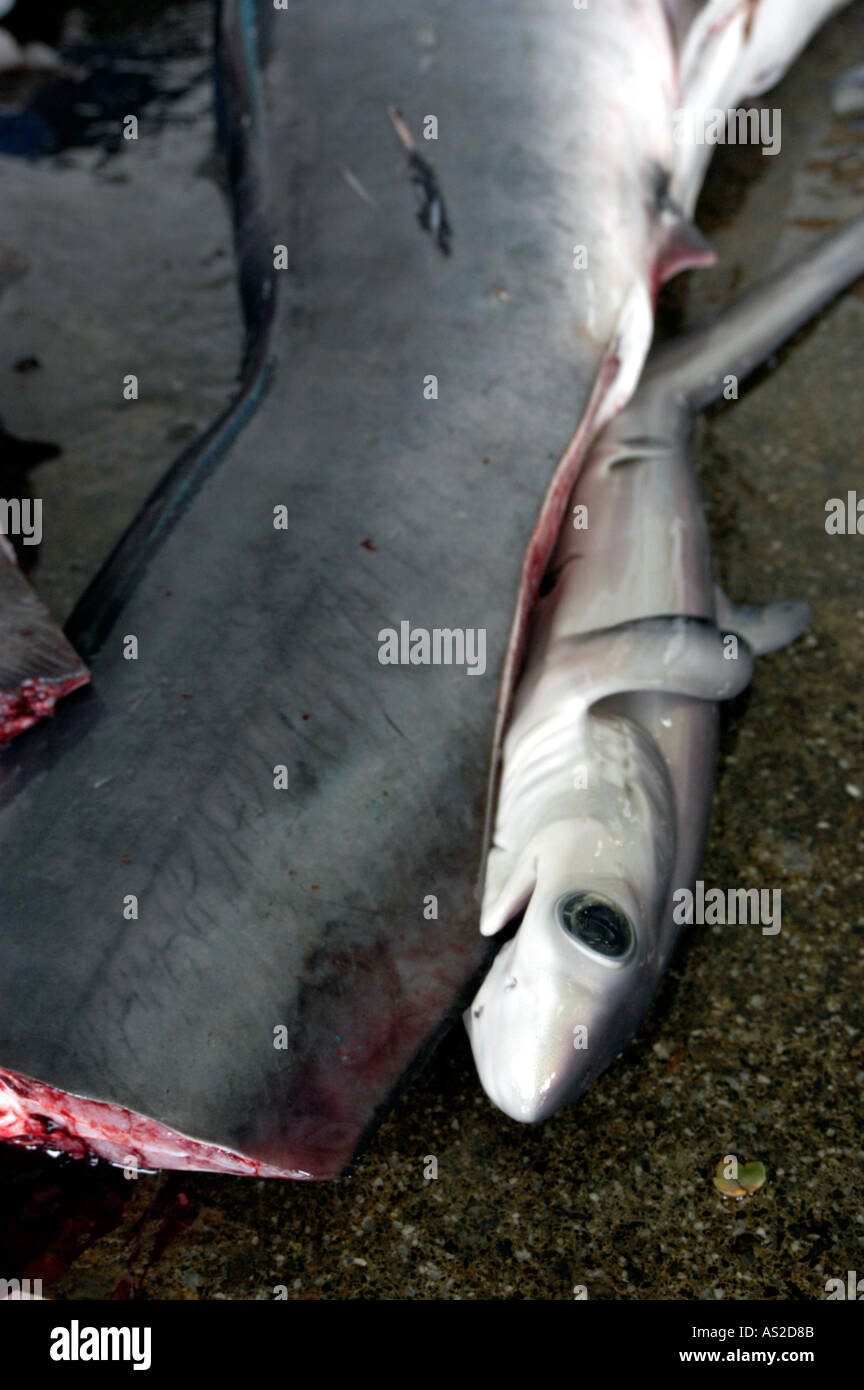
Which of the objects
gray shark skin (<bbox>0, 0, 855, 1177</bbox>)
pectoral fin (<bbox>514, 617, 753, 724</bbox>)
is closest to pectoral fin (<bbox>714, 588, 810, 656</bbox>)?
pectoral fin (<bbox>514, 617, 753, 724</bbox>)

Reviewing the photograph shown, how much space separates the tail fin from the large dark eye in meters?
1.58

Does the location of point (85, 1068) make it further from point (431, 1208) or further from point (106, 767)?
point (431, 1208)

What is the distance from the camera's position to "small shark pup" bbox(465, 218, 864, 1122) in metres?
1.92

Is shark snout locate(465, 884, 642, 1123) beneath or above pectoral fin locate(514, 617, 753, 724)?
beneath

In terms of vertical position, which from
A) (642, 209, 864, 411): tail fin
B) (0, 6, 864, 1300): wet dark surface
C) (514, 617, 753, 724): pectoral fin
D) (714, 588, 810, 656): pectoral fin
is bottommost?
(0, 6, 864, 1300): wet dark surface

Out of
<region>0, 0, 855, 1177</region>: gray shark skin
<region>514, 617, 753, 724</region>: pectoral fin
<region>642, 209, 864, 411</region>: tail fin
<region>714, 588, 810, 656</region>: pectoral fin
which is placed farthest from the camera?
<region>642, 209, 864, 411</region>: tail fin

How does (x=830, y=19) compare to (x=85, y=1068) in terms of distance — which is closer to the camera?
(x=85, y=1068)

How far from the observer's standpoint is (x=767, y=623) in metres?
2.59

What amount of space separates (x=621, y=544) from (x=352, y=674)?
76cm

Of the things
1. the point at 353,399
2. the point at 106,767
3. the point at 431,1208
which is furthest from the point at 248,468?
the point at 431,1208

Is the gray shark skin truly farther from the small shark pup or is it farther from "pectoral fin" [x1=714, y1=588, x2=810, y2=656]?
"pectoral fin" [x1=714, y1=588, x2=810, y2=656]

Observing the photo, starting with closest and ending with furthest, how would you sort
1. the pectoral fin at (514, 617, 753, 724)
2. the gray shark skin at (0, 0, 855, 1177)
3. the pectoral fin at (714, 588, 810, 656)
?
the gray shark skin at (0, 0, 855, 1177) → the pectoral fin at (514, 617, 753, 724) → the pectoral fin at (714, 588, 810, 656)

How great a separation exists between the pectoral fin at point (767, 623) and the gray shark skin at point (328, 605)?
49 cm

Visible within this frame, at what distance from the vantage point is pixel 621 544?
2.58 m
